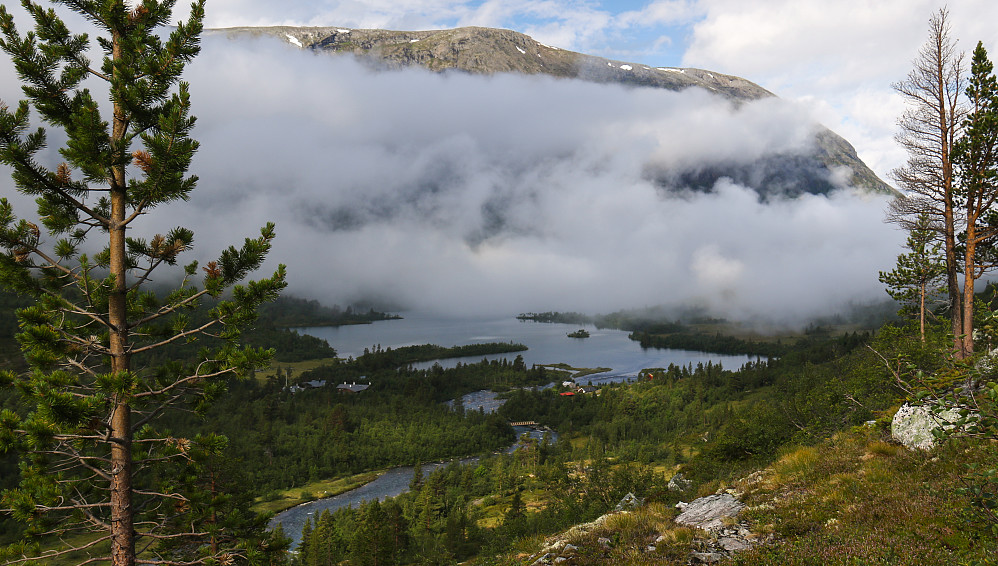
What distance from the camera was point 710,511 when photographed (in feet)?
41.7

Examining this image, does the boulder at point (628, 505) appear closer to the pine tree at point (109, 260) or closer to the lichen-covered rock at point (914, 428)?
the lichen-covered rock at point (914, 428)

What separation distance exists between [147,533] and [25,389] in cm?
326

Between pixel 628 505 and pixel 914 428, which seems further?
pixel 628 505

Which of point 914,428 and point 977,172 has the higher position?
point 977,172

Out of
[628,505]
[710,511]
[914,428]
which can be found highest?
[914,428]

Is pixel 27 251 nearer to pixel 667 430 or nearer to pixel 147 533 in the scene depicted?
pixel 147 533

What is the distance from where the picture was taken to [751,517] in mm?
10555

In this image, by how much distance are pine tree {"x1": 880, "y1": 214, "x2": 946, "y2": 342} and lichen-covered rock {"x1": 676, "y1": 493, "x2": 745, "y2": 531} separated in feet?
50.7

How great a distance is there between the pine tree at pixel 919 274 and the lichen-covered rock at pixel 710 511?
50.7ft

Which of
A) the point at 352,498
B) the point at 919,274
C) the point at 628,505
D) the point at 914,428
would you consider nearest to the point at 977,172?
the point at 919,274

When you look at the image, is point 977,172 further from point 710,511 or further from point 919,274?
point 710,511

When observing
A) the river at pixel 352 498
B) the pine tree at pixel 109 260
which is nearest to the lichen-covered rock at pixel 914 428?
the pine tree at pixel 109 260

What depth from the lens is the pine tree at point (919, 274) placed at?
20938mm

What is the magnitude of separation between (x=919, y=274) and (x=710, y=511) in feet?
62.3
